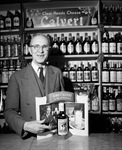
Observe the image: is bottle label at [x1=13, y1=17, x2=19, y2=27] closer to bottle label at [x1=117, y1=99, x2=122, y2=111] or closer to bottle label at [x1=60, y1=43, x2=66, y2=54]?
bottle label at [x1=60, y1=43, x2=66, y2=54]

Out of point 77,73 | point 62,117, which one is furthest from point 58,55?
point 62,117

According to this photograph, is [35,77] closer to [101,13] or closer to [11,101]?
[11,101]

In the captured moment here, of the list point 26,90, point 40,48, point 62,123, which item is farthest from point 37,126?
point 40,48

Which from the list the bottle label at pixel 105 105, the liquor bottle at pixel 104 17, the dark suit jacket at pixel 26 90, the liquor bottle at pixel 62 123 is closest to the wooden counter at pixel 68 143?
the liquor bottle at pixel 62 123

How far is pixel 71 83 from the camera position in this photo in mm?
2730

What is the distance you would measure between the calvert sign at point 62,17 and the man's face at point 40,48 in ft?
4.81

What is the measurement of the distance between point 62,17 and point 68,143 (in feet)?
7.21

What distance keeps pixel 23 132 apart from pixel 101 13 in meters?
2.11

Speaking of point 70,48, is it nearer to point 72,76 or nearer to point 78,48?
point 78,48

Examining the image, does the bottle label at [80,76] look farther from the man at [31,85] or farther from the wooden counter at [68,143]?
the wooden counter at [68,143]

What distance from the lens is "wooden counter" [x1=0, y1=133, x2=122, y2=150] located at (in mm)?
1064

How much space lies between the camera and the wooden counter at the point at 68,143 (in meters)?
1.06

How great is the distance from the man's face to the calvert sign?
1.46 meters

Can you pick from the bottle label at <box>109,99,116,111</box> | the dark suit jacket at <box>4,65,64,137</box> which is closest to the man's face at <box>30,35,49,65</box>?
the dark suit jacket at <box>4,65,64,137</box>
